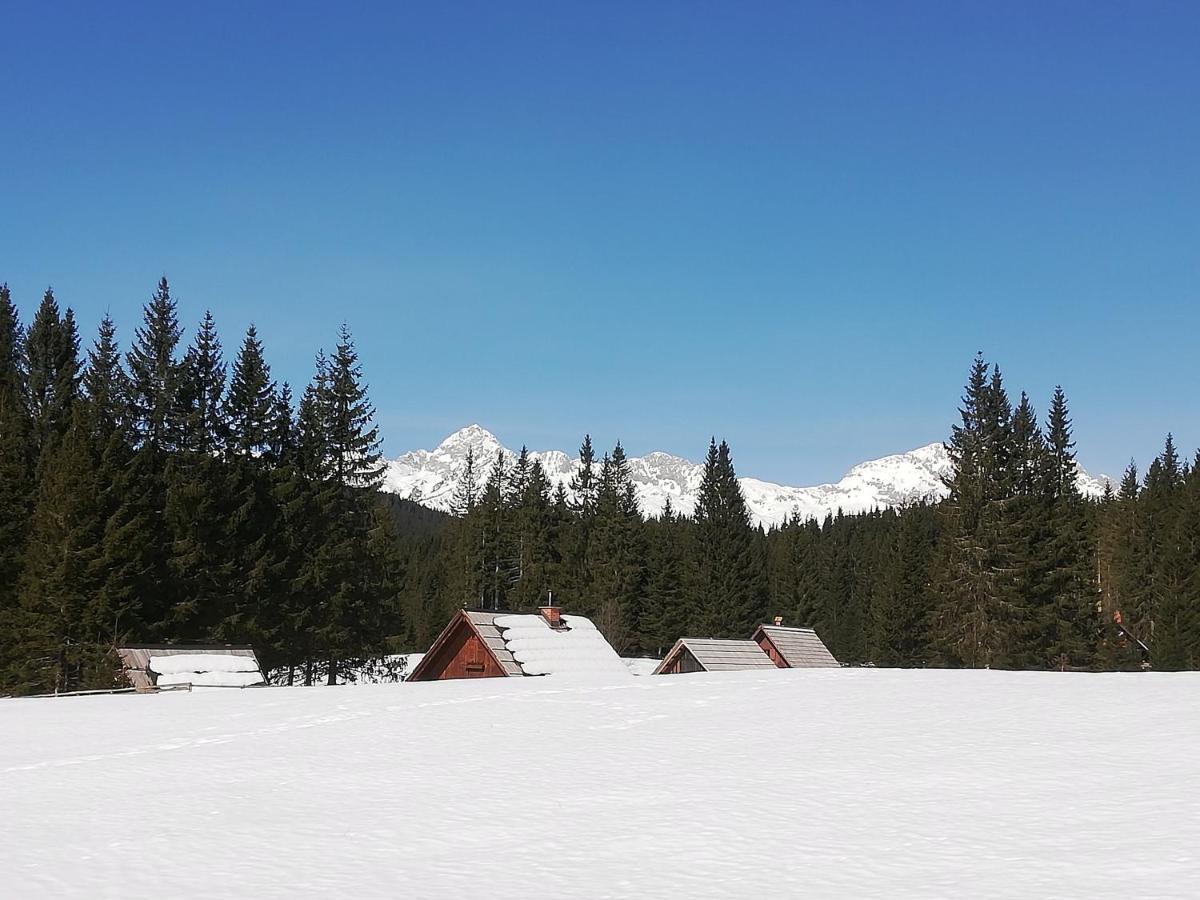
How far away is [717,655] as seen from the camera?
55906 mm

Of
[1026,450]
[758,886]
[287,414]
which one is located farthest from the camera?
[1026,450]

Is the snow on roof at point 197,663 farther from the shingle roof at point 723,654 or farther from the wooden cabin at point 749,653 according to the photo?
the shingle roof at point 723,654

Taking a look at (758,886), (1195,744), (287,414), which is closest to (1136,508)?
(287,414)

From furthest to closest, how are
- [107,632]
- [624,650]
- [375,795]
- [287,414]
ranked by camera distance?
1. [624,650]
2. [287,414]
3. [107,632]
4. [375,795]

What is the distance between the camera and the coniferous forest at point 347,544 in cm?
4753

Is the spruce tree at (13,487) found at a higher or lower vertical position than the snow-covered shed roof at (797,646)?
higher

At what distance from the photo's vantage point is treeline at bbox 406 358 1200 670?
68062 mm

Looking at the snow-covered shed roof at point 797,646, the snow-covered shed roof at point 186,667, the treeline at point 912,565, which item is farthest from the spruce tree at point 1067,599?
the snow-covered shed roof at point 186,667

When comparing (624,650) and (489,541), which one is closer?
(624,650)

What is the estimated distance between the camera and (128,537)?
47.9 metres

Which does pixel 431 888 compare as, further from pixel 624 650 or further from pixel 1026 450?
pixel 624 650

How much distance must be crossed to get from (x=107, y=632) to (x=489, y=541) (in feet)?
192

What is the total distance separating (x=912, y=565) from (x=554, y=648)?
164ft

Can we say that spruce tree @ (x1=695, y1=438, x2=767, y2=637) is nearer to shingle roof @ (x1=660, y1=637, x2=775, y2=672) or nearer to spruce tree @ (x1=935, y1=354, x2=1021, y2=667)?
spruce tree @ (x1=935, y1=354, x2=1021, y2=667)
